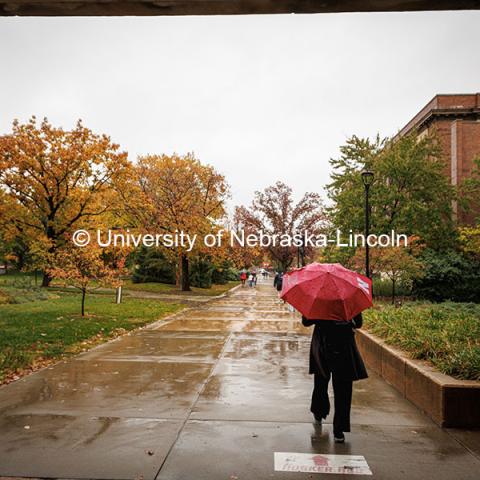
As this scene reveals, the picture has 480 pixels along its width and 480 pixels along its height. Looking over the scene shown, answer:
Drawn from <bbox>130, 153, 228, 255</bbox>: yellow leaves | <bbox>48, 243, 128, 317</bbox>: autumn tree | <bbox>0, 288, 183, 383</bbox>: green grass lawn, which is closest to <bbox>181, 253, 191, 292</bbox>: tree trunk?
<bbox>130, 153, 228, 255</bbox>: yellow leaves

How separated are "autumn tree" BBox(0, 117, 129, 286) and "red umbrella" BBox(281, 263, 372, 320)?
25.7m

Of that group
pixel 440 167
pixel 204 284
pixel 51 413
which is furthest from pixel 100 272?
pixel 204 284

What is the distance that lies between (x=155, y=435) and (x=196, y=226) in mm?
29159

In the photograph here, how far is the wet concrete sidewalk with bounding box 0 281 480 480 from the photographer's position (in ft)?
14.2

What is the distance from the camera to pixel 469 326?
28.6 ft

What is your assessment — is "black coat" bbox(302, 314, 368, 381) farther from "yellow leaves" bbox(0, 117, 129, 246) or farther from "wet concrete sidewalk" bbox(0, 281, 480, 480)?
"yellow leaves" bbox(0, 117, 129, 246)

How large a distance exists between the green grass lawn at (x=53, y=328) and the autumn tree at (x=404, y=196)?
48.5 feet

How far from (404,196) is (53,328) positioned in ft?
75.8

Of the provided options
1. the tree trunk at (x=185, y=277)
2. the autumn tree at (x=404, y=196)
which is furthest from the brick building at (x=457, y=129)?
the tree trunk at (x=185, y=277)

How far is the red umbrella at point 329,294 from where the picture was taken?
4961 mm

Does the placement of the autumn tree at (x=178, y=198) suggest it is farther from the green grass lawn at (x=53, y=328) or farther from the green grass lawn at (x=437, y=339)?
the green grass lawn at (x=437, y=339)

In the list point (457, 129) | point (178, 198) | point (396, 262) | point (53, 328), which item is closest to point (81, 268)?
point (53, 328)

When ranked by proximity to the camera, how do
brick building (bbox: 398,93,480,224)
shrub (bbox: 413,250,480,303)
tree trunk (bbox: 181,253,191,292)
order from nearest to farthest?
shrub (bbox: 413,250,480,303), tree trunk (bbox: 181,253,191,292), brick building (bbox: 398,93,480,224)

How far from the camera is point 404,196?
29.5 meters
